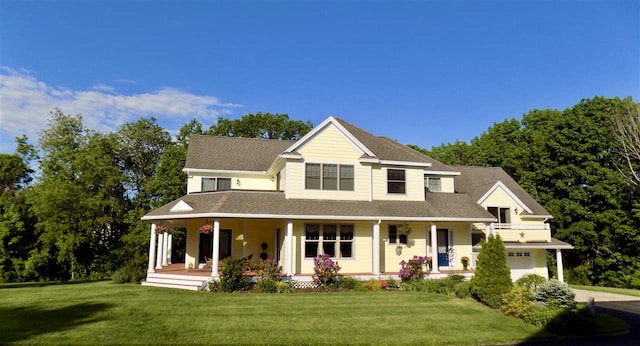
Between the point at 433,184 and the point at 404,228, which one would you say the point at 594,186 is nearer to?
the point at 433,184

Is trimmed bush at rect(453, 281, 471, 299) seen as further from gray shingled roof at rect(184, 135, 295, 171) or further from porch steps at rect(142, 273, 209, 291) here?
gray shingled roof at rect(184, 135, 295, 171)

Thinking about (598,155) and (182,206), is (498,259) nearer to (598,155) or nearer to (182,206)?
(182,206)

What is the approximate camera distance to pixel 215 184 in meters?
24.3

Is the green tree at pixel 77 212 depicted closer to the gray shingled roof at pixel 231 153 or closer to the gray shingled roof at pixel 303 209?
the gray shingled roof at pixel 231 153

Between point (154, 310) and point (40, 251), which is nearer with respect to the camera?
point (154, 310)

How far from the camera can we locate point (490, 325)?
12266mm

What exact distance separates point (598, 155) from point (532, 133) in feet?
28.5

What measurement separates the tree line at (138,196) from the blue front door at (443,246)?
53.2ft

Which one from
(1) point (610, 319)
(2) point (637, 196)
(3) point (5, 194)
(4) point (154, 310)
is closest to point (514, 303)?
(1) point (610, 319)

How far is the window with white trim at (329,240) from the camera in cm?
1997

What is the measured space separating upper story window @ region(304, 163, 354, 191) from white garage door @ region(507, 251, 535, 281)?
12.2 metres

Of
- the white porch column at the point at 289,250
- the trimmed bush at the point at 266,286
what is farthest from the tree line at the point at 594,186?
the trimmed bush at the point at 266,286

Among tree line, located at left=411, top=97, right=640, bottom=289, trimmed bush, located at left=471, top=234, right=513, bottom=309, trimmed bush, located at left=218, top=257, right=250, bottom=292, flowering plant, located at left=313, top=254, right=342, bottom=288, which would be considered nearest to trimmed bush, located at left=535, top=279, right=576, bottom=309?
trimmed bush, located at left=471, top=234, right=513, bottom=309

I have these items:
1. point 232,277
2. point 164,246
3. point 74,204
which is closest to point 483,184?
point 232,277
